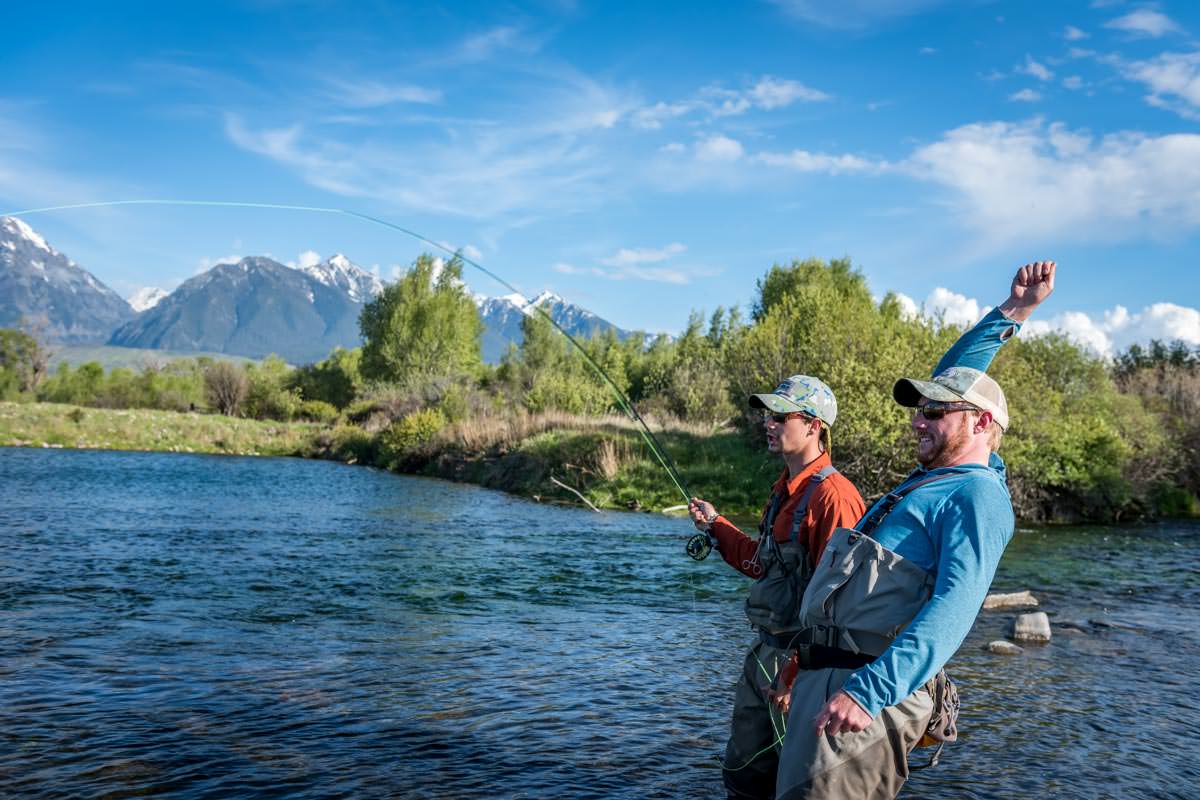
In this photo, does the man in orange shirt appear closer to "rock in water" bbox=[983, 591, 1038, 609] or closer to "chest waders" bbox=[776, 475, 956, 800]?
"chest waders" bbox=[776, 475, 956, 800]

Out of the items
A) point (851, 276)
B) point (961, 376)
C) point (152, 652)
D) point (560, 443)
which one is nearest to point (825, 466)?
point (961, 376)

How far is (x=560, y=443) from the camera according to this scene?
2867cm

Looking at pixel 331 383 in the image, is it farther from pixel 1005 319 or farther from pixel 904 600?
pixel 904 600

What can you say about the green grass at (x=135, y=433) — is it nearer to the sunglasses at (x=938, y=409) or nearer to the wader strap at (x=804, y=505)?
the wader strap at (x=804, y=505)

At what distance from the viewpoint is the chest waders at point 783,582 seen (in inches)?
157

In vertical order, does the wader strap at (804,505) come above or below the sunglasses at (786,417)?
below

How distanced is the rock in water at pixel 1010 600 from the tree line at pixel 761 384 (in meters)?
6.34

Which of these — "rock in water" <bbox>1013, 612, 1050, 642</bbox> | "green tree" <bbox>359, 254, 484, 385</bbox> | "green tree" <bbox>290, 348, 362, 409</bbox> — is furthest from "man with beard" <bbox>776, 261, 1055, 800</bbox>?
"green tree" <bbox>290, 348, 362, 409</bbox>

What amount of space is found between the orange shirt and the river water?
2264mm

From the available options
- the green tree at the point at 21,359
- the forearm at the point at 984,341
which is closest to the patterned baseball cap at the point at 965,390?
the forearm at the point at 984,341

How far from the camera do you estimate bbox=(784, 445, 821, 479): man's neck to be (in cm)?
428

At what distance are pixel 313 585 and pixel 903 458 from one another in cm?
1636

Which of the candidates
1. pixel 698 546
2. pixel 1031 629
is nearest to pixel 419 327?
pixel 1031 629

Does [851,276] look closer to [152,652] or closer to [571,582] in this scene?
[571,582]
